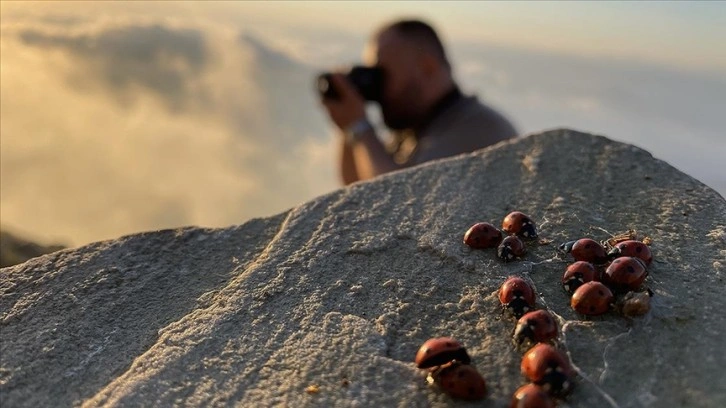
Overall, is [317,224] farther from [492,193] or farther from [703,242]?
[703,242]

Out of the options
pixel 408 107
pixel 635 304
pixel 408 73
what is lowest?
pixel 635 304

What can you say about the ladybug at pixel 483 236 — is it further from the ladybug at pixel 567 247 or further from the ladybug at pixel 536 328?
the ladybug at pixel 536 328

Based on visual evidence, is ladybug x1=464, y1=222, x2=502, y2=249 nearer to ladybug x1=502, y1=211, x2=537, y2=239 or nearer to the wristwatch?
ladybug x1=502, y1=211, x2=537, y2=239

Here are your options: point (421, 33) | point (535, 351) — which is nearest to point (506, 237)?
point (535, 351)

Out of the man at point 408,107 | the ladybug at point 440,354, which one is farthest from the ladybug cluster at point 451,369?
the man at point 408,107

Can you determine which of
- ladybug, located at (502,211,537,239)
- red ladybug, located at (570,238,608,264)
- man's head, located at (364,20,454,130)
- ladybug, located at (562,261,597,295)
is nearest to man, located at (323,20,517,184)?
man's head, located at (364,20,454,130)

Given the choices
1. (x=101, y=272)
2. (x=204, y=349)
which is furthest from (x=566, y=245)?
(x=101, y=272)

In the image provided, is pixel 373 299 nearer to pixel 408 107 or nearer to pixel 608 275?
pixel 608 275
